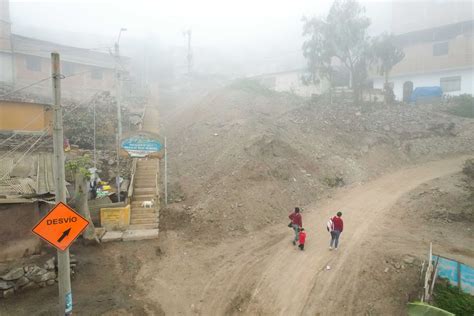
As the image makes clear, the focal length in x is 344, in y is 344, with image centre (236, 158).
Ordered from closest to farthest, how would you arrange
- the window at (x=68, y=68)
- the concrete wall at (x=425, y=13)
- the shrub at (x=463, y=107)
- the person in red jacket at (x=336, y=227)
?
1. the person in red jacket at (x=336, y=227)
2. the shrub at (x=463, y=107)
3. the window at (x=68, y=68)
4. the concrete wall at (x=425, y=13)

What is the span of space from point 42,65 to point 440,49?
42.1 meters

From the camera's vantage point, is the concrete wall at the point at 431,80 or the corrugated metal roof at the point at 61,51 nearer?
the concrete wall at the point at 431,80

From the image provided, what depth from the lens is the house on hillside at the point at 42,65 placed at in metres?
35.3

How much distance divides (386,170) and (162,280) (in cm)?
1597

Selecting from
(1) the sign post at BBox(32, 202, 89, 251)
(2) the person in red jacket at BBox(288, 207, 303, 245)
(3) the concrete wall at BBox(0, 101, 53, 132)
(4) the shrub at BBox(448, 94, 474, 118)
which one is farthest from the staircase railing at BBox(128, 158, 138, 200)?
(4) the shrub at BBox(448, 94, 474, 118)

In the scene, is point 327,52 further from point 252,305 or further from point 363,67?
point 252,305

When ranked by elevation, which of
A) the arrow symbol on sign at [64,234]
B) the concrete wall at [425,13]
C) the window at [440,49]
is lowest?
the arrow symbol on sign at [64,234]

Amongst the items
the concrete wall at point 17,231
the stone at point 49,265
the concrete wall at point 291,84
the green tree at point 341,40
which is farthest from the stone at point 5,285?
the concrete wall at point 291,84

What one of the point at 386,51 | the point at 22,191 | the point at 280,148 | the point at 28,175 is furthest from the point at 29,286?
the point at 386,51

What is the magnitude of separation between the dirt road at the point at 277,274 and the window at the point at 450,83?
82.7 ft

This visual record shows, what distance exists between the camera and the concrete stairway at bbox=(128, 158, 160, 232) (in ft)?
52.4

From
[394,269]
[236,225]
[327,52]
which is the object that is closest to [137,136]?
[236,225]

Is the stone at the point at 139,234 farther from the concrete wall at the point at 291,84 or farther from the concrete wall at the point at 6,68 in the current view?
the concrete wall at the point at 6,68

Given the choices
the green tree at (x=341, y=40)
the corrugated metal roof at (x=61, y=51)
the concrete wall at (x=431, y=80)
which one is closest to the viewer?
the green tree at (x=341, y=40)
